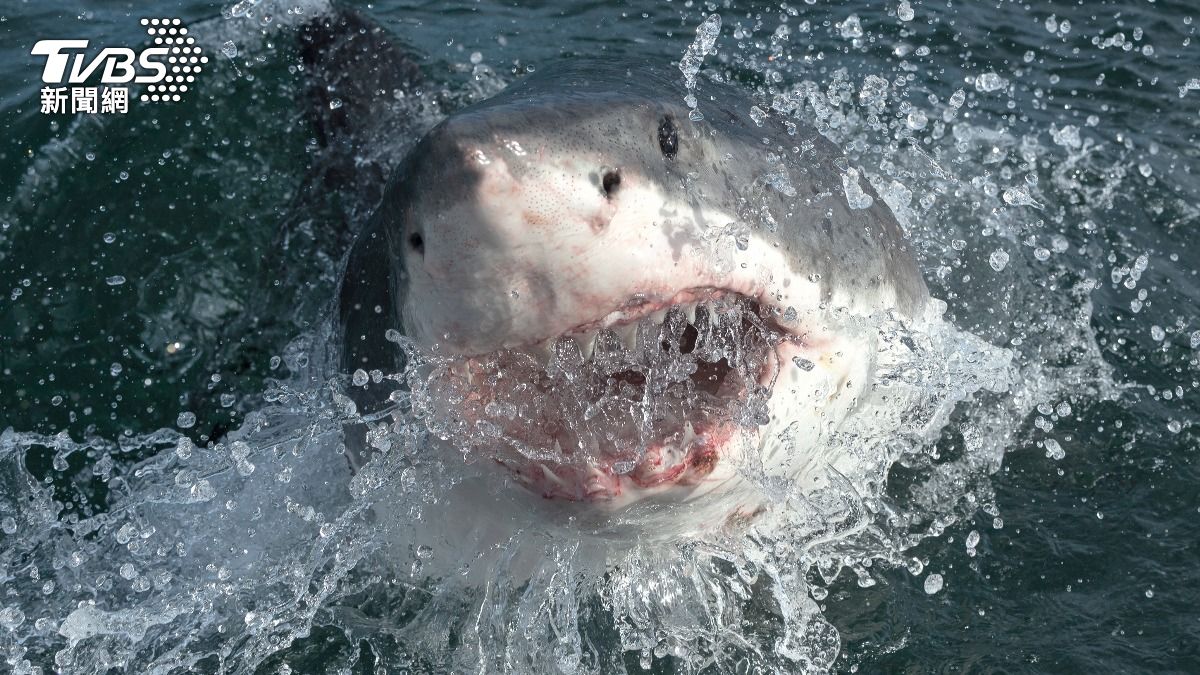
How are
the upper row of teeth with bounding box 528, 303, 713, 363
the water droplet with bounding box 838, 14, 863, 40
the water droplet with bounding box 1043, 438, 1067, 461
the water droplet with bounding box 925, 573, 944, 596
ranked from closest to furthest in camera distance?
1. the upper row of teeth with bounding box 528, 303, 713, 363
2. the water droplet with bounding box 925, 573, 944, 596
3. the water droplet with bounding box 1043, 438, 1067, 461
4. the water droplet with bounding box 838, 14, 863, 40

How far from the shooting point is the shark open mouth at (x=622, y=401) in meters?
1.78

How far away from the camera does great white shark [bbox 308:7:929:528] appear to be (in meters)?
1.57

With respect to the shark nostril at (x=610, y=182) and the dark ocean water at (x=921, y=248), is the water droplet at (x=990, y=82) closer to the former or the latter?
the dark ocean water at (x=921, y=248)

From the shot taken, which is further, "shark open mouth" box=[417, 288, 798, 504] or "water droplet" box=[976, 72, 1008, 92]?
"water droplet" box=[976, 72, 1008, 92]

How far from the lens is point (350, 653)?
2.55 m

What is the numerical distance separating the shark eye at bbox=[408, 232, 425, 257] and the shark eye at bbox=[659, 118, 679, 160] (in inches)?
17.5

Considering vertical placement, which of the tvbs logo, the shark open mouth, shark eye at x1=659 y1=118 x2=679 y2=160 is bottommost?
the tvbs logo

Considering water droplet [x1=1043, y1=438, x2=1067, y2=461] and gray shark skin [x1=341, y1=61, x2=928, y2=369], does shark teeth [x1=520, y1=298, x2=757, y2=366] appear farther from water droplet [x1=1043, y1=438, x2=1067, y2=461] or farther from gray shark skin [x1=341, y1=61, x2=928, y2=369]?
water droplet [x1=1043, y1=438, x2=1067, y2=461]

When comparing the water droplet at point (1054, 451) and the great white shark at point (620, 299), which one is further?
the water droplet at point (1054, 451)

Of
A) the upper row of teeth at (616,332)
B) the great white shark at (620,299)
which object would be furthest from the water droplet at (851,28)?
the upper row of teeth at (616,332)

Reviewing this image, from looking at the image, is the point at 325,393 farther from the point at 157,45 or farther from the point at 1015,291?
the point at 157,45

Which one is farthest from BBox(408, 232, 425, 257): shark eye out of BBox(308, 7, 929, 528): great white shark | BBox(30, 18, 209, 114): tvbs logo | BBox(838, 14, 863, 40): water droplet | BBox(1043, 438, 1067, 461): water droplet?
BBox(838, 14, 863, 40): water droplet

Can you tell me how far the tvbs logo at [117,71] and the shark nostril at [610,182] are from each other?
11.3 ft

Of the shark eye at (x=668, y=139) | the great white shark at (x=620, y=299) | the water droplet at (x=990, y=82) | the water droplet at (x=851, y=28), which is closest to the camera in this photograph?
the great white shark at (x=620, y=299)
